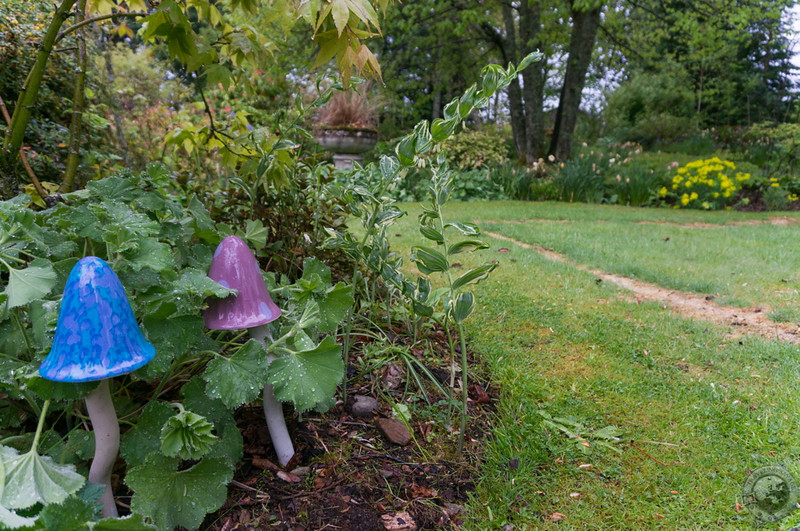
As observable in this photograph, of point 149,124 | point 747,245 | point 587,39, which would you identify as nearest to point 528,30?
point 587,39

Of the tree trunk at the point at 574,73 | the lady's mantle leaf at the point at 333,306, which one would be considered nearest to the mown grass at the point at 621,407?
the lady's mantle leaf at the point at 333,306

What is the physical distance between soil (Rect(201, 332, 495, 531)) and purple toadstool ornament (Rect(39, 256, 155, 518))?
548 mm

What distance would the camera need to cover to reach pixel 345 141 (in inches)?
380

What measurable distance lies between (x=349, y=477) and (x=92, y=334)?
779 millimetres

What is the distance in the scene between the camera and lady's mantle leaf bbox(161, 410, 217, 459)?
37.9 inches

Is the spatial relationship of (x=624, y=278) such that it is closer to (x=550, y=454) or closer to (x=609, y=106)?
(x=550, y=454)

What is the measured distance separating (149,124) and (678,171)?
8.59m

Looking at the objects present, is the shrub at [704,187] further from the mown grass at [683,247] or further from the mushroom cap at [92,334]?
the mushroom cap at [92,334]

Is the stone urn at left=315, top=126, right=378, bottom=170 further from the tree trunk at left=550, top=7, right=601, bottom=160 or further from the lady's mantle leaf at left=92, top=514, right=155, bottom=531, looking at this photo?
the lady's mantle leaf at left=92, top=514, right=155, bottom=531

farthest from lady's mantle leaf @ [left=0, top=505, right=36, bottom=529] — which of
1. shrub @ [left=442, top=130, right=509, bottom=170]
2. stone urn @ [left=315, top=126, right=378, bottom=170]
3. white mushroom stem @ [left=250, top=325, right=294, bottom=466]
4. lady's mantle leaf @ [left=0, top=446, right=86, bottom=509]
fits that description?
shrub @ [left=442, top=130, right=509, bottom=170]

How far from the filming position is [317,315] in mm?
1266

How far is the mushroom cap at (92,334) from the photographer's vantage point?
0.85m

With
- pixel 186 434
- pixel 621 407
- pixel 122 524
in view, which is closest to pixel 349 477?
pixel 186 434

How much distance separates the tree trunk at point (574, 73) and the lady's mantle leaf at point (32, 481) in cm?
1032
